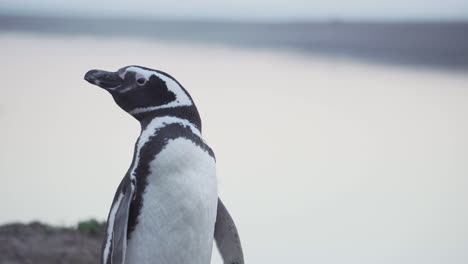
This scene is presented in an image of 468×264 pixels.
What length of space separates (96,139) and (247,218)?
1.40m

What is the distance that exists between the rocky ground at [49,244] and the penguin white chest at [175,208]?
2.62 ft

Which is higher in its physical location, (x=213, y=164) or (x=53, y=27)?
(x=53, y=27)

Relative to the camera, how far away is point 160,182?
1424 millimetres

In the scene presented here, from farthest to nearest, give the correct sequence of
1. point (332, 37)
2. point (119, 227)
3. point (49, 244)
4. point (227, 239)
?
point (332, 37) < point (49, 244) < point (227, 239) < point (119, 227)

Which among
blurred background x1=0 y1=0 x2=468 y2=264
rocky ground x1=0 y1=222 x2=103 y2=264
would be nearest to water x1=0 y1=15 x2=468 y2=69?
blurred background x1=0 y1=0 x2=468 y2=264

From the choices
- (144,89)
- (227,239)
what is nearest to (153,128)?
(144,89)

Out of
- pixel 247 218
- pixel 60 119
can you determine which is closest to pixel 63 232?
pixel 247 218

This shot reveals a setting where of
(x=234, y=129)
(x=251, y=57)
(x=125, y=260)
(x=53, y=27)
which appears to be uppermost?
(x=53, y=27)

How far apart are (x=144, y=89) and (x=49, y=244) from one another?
1.00 meters

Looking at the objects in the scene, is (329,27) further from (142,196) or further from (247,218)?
(142,196)

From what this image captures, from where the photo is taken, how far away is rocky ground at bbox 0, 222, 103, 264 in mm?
2195

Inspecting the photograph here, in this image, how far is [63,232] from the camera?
7.79 ft

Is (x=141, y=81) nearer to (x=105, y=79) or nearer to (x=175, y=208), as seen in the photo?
(x=105, y=79)

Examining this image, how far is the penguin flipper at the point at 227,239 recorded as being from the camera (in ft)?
5.18
